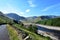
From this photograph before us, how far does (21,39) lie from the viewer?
36.3 meters

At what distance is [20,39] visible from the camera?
1442 inches

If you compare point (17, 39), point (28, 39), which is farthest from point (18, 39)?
point (28, 39)

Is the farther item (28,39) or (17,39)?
(17,39)

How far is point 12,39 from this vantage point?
37.3 metres

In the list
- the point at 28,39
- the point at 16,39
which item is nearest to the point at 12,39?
the point at 16,39

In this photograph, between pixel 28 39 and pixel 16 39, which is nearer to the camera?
pixel 28 39

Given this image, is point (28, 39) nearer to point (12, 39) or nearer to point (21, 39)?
point (21, 39)

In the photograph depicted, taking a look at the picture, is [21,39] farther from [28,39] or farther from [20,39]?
[28,39]

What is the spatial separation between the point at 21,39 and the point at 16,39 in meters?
1.34

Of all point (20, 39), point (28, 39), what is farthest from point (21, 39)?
point (28, 39)

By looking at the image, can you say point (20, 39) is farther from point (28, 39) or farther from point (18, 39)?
point (28, 39)

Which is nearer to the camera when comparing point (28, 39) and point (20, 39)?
point (28, 39)

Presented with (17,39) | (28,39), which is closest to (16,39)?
(17,39)

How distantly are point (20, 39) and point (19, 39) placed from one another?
0.30 metres
